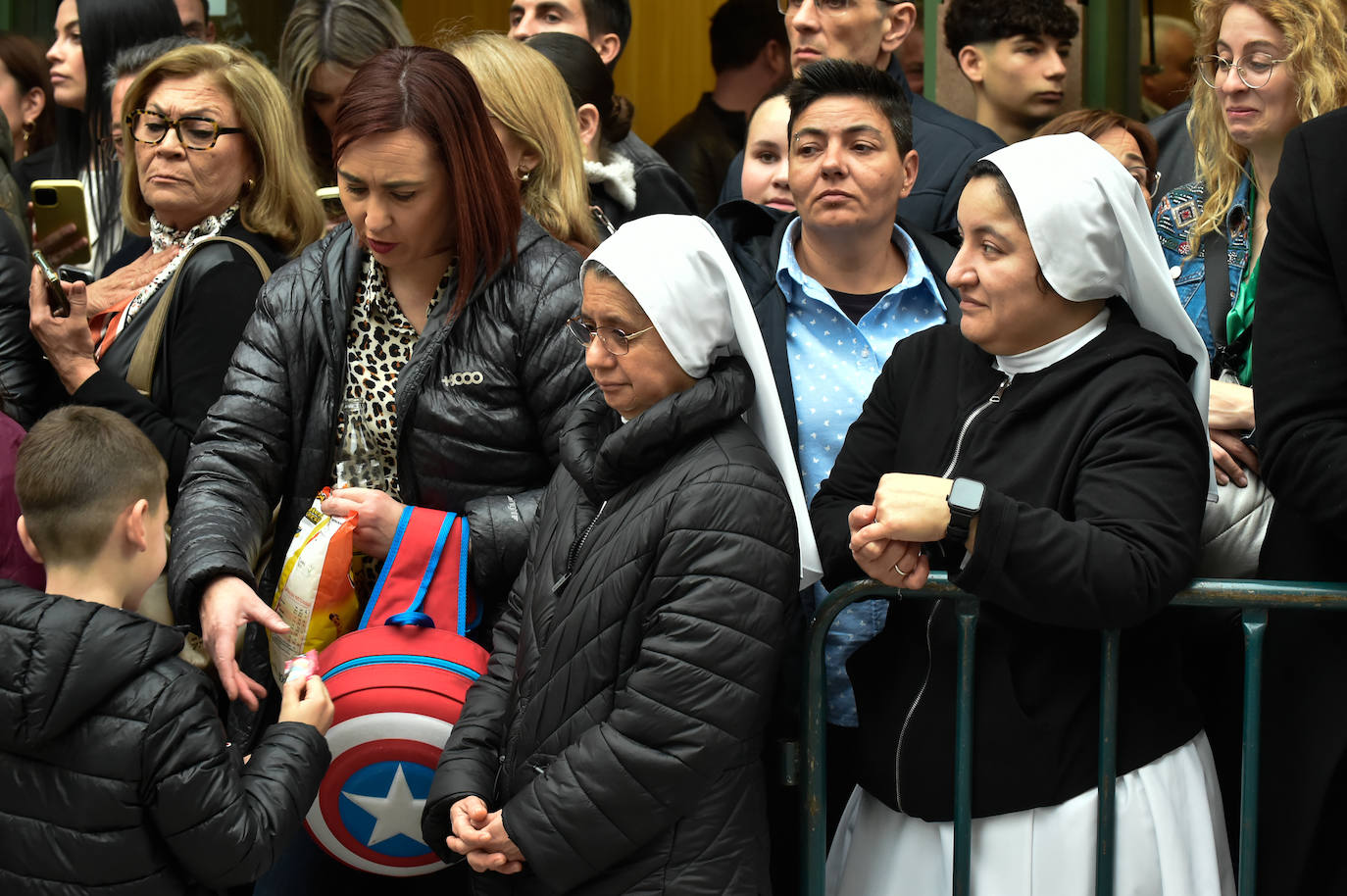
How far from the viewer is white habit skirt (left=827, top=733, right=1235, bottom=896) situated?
114 inches

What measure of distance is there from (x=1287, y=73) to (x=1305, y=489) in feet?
4.41

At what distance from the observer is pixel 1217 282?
3.71m

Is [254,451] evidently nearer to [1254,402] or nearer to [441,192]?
[441,192]

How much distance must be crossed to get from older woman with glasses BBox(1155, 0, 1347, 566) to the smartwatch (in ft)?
3.54

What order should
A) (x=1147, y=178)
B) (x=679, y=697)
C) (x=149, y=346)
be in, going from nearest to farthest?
(x=679, y=697) < (x=149, y=346) < (x=1147, y=178)

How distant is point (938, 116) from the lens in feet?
15.0

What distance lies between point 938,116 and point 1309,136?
5.70ft

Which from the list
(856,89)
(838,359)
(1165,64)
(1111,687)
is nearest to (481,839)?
(1111,687)

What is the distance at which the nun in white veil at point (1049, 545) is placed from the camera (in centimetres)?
276

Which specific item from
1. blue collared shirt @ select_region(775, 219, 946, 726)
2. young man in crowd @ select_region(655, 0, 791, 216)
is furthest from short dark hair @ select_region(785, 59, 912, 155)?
young man in crowd @ select_region(655, 0, 791, 216)

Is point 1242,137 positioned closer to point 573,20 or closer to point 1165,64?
point 573,20

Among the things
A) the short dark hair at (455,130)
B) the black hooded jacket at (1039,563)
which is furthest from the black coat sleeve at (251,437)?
the black hooded jacket at (1039,563)

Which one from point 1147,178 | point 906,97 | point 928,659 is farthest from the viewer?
point 1147,178

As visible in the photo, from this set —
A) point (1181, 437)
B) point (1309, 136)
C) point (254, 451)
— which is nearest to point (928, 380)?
point (1181, 437)
